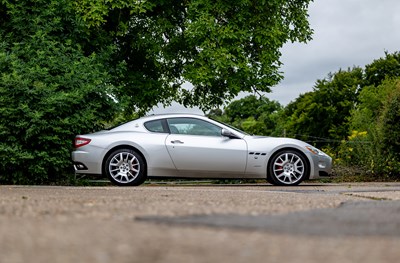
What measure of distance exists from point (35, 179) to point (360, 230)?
10.6 metres

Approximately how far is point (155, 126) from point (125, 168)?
3.40 ft

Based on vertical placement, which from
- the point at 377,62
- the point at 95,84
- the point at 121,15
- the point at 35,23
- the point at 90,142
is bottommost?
the point at 90,142

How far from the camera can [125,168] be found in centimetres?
1343

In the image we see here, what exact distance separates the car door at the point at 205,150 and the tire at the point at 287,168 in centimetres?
58

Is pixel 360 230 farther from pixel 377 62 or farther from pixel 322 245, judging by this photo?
pixel 377 62

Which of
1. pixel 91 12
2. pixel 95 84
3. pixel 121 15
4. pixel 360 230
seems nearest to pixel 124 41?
pixel 121 15

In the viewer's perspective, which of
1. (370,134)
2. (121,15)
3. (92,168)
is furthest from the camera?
(121,15)

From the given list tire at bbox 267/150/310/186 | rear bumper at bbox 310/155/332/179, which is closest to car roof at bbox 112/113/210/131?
tire at bbox 267/150/310/186

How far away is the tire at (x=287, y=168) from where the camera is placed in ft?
45.1

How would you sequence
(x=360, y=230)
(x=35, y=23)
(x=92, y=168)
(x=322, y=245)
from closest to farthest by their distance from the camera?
(x=322, y=245) < (x=360, y=230) < (x=92, y=168) < (x=35, y=23)

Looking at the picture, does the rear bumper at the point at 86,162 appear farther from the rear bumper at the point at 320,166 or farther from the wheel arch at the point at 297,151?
the rear bumper at the point at 320,166

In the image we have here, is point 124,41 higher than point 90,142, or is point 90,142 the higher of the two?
point 124,41

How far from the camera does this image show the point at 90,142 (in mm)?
13531

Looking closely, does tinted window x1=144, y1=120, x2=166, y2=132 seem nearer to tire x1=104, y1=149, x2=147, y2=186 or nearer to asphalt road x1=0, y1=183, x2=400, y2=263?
tire x1=104, y1=149, x2=147, y2=186
